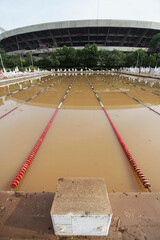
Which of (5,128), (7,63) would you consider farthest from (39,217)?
(7,63)

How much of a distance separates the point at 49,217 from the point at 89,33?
35.4 metres

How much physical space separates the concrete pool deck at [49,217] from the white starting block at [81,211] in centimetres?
9

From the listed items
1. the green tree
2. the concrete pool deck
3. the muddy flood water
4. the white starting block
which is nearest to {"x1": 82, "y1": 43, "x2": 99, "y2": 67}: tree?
the green tree

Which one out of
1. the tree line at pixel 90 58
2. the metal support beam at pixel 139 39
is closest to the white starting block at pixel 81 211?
the tree line at pixel 90 58

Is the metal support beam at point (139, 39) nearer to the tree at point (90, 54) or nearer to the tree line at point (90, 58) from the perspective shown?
the tree line at point (90, 58)

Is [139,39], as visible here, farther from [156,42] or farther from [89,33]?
[89,33]

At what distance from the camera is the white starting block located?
733 millimetres

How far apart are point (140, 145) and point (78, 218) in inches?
77.5

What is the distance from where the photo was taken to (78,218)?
0.74m

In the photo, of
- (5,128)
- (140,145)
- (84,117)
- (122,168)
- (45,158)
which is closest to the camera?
(122,168)

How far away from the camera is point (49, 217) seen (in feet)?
3.14

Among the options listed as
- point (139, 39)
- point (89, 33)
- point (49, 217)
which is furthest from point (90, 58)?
point (49, 217)

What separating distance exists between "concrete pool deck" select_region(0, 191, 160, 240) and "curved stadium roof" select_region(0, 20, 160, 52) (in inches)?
1283

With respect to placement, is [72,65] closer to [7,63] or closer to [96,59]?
[96,59]
